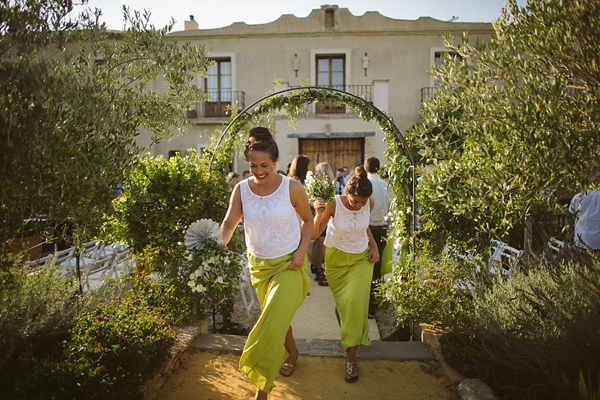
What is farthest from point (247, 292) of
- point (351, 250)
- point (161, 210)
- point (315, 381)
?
point (315, 381)

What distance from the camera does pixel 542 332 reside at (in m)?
2.70

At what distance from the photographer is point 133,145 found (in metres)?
2.69

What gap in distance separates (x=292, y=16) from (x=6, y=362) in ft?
A: 51.0

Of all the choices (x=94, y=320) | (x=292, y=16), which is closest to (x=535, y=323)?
(x=94, y=320)

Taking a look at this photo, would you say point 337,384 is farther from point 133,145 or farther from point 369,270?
point 133,145

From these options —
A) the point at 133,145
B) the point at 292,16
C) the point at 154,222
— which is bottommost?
the point at 154,222

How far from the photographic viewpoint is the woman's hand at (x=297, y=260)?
307 cm

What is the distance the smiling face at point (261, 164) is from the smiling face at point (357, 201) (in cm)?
107

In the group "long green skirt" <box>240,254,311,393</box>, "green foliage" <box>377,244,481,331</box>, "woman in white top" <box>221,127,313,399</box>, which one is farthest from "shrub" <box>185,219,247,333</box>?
"green foliage" <box>377,244,481,331</box>

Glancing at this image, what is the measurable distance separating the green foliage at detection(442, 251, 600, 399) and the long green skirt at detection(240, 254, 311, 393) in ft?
4.35

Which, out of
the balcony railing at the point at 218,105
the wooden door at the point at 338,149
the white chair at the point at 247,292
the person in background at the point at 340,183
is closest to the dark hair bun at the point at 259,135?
the white chair at the point at 247,292

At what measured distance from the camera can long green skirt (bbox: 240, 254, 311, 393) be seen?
2916mm

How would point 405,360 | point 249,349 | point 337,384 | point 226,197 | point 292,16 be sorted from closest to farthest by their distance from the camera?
1. point 249,349
2. point 337,384
3. point 405,360
4. point 226,197
5. point 292,16

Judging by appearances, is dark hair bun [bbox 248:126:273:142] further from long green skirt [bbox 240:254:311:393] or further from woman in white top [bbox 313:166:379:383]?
woman in white top [bbox 313:166:379:383]
